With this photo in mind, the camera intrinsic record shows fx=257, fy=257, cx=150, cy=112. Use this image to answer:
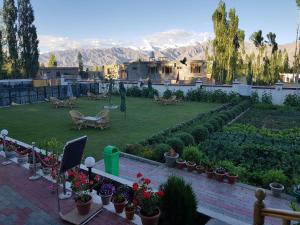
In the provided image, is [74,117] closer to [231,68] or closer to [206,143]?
[206,143]

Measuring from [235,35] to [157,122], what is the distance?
61.5 feet

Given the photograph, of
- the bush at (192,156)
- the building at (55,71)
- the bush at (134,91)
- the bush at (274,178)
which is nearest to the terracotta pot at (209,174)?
the bush at (192,156)

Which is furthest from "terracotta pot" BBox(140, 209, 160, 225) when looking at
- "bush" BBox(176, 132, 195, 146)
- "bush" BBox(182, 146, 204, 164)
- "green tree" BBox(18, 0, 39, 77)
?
"green tree" BBox(18, 0, 39, 77)

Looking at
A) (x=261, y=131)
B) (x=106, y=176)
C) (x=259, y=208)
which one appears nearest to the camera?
(x=259, y=208)

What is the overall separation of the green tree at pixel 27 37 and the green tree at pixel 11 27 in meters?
0.64

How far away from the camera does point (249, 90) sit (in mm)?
22641

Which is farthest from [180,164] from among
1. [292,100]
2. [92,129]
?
[292,100]

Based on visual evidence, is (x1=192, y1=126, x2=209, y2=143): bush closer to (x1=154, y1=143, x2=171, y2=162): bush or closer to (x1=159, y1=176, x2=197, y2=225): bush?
(x1=154, y1=143, x2=171, y2=162): bush

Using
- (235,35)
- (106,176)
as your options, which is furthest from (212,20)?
(106,176)

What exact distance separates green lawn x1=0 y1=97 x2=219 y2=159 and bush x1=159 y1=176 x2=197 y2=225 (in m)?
5.44

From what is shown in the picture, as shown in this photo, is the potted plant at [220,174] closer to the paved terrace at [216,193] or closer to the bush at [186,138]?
the paved terrace at [216,193]

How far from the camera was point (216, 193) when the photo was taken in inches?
274

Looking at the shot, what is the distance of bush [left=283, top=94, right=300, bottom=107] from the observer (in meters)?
20.5

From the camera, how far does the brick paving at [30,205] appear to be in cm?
494
